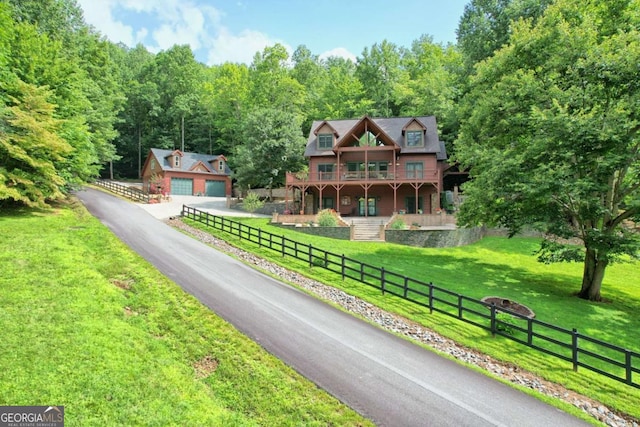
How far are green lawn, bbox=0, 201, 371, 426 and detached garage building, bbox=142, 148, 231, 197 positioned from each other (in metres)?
33.6

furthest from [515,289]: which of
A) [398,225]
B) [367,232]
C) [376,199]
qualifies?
[376,199]

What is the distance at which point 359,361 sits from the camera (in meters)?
7.97

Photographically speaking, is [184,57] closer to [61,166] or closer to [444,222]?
[61,166]

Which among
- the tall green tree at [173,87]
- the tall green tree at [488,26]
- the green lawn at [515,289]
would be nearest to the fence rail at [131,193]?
the green lawn at [515,289]

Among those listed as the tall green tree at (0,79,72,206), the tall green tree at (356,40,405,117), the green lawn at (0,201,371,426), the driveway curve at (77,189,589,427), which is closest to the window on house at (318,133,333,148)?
the tall green tree at (356,40,405,117)

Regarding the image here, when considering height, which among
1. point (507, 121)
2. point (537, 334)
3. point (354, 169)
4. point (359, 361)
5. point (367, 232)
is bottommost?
point (359, 361)

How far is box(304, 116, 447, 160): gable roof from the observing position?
102 feet

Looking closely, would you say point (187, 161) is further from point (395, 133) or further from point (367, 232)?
point (367, 232)

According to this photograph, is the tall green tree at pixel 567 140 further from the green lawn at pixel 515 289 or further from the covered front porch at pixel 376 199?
the covered front porch at pixel 376 199

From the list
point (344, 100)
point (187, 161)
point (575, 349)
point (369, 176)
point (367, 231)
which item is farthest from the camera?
point (344, 100)

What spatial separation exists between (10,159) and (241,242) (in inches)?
519

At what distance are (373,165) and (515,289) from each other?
1953cm

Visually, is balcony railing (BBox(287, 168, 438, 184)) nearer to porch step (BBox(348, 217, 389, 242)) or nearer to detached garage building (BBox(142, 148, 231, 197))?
porch step (BBox(348, 217, 389, 242))

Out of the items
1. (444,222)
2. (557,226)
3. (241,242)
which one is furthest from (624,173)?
(241,242)
